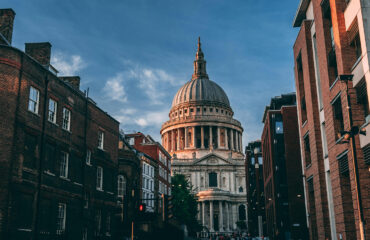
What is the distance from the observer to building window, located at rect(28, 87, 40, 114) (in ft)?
95.5

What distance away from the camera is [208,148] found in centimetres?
15700

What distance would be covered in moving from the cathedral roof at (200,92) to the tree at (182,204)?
76.8m

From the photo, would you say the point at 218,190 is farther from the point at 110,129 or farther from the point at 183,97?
the point at 110,129

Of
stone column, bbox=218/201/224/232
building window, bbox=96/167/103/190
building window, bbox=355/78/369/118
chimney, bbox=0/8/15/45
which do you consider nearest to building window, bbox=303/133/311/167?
building window, bbox=355/78/369/118

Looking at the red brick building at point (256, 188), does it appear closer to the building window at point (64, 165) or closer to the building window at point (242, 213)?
the building window at point (242, 213)

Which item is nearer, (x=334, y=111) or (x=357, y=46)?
(x=357, y=46)

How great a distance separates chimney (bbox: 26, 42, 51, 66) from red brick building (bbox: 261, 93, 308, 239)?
33798 mm

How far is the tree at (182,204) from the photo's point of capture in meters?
82.1

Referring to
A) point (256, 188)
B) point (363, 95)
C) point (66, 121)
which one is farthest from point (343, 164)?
point (256, 188)

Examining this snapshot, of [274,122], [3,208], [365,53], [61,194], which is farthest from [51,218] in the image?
[274,122]

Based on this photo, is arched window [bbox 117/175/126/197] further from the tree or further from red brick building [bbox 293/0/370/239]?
the tree

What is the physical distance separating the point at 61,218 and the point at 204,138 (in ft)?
423

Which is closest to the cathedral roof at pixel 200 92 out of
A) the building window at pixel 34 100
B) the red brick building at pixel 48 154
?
the red brick building at pixel 48 154

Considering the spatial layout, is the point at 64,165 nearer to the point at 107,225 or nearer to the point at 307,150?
the point at 107,225
